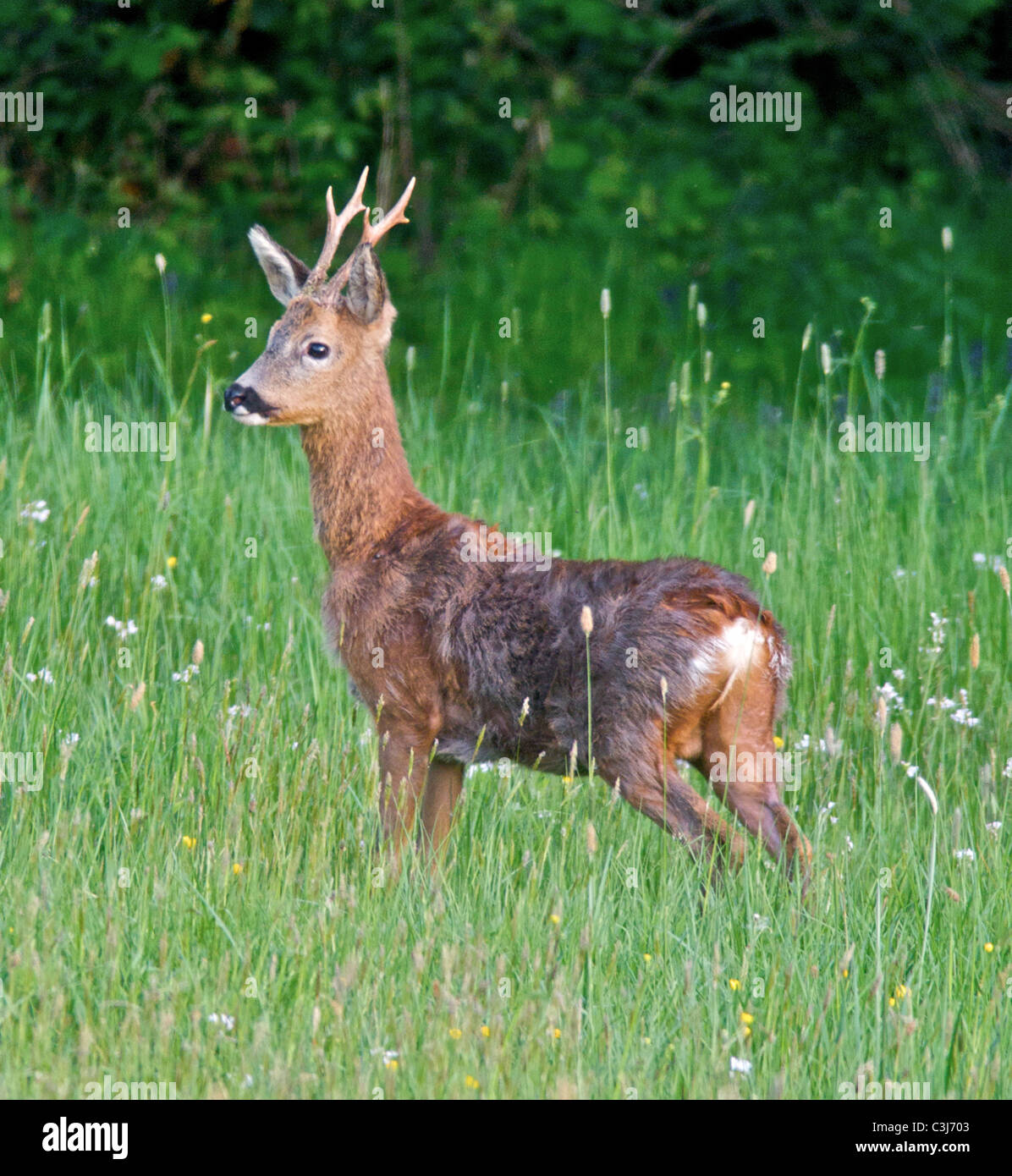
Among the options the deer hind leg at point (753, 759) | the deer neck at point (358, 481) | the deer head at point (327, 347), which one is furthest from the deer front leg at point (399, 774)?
the deer head at point (327, 347)

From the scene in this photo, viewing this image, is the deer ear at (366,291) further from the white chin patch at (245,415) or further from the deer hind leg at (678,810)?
the deer hind leg at (678,810)

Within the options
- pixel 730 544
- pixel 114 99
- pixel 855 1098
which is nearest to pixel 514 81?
pixel 114 99

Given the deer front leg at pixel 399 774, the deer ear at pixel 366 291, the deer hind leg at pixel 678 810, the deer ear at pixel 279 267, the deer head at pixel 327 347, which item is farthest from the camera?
the deer ear at pixel 279 267

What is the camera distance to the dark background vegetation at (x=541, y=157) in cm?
1173

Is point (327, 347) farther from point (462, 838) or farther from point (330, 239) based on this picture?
point (462, 838)

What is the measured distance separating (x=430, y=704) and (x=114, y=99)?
905 centimetres

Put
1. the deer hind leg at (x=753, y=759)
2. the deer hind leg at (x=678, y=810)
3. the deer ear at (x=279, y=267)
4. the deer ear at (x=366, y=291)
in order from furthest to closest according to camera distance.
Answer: the deer ear at (x=279, y=267) < the deer ear at (x=366, y=291) < the deer hind leg at (x=753, y=759) < the deer hind leg at (x=678, y=810)

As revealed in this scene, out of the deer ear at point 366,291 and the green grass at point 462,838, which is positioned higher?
the deer ear at point 366,291

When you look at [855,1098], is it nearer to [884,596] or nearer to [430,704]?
[430,704]

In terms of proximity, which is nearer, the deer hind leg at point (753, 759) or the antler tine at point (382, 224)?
the deer hind leg at point (753, 759)

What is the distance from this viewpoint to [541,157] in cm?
1289

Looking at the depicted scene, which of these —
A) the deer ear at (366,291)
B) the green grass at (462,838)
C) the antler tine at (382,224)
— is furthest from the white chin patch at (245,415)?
the green grass at (462,838)

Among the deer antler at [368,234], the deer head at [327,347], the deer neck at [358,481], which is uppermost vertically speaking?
the deer antler at [368,234]

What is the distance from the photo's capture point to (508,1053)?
340cm
